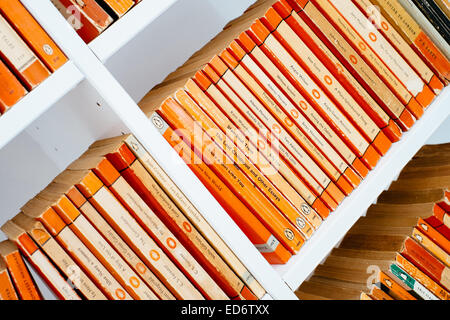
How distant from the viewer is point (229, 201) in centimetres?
94

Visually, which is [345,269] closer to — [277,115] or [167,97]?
[277,115]

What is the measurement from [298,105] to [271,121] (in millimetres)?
76

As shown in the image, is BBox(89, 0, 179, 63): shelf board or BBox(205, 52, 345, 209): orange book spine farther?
BBox(205, 52, 345, 209): orange book spine

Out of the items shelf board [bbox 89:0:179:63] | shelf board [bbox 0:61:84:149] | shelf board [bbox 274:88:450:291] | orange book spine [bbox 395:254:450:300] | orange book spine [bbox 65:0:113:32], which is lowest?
orange book spine [bbox 395:254:450:300]

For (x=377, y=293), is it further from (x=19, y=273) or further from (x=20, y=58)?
(x=20, y=58)

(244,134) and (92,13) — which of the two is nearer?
(92,13)

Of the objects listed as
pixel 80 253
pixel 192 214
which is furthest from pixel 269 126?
pixel 80 253

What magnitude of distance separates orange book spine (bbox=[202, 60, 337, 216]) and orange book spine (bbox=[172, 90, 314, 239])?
0.04 m

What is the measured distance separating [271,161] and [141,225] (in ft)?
1.01

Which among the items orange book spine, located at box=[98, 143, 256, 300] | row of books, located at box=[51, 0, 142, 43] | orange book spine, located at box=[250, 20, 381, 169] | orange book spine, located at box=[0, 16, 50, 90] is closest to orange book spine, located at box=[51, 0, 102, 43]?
row of books, located at box=[51, 0, 142, 43]

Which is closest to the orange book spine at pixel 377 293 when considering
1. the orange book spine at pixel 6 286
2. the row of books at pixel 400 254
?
the row of books at pixel 400 254

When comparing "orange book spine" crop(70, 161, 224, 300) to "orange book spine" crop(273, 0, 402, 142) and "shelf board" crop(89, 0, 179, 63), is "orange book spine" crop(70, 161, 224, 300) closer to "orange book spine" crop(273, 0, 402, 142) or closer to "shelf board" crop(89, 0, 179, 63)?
"shelf board" crop(89, 0, 179, 63)

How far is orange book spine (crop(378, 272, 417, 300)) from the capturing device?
1052 mm
